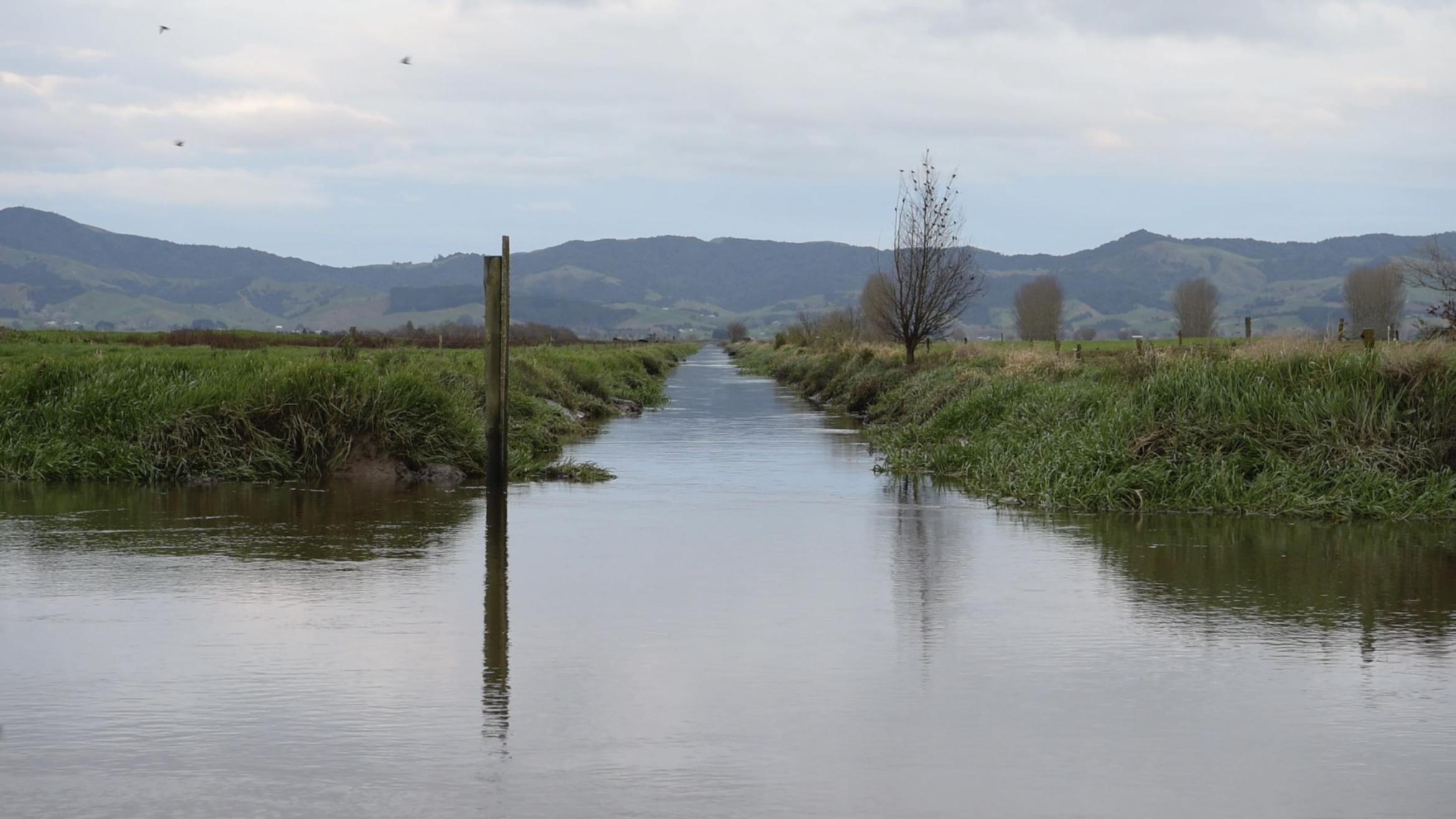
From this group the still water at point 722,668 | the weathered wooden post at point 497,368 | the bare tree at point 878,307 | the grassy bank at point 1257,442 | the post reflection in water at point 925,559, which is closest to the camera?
the still water at point 722,668

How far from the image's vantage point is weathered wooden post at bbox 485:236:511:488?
1722 cm

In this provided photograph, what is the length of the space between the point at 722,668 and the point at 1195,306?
188 m

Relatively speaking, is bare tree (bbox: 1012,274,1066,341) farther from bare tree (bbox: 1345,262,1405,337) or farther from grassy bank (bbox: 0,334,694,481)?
grassy bank (bbox: 0,334,694,481)

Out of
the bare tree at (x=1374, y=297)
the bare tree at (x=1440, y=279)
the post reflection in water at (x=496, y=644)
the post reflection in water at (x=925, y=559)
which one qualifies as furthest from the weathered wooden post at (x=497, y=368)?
the bare tree at (x=1374, y=297)

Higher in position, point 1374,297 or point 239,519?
point 1374,297

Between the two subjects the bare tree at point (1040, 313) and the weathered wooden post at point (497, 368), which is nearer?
the weathered wooden post at point (497, 368)

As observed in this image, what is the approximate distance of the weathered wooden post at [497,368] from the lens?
17.2 m

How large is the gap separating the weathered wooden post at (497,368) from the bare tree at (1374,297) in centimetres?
15351

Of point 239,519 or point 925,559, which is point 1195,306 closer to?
point 925,559

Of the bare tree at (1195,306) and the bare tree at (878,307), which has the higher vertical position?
the bare tree at (1195,306)

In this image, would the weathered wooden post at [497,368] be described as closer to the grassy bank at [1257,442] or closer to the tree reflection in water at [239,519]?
the tree reflection in water at [239,519]

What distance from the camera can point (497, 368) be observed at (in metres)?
17.3

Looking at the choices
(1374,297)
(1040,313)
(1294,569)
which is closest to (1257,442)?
(1294,569)

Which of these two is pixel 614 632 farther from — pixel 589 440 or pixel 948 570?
pixel 589 440
